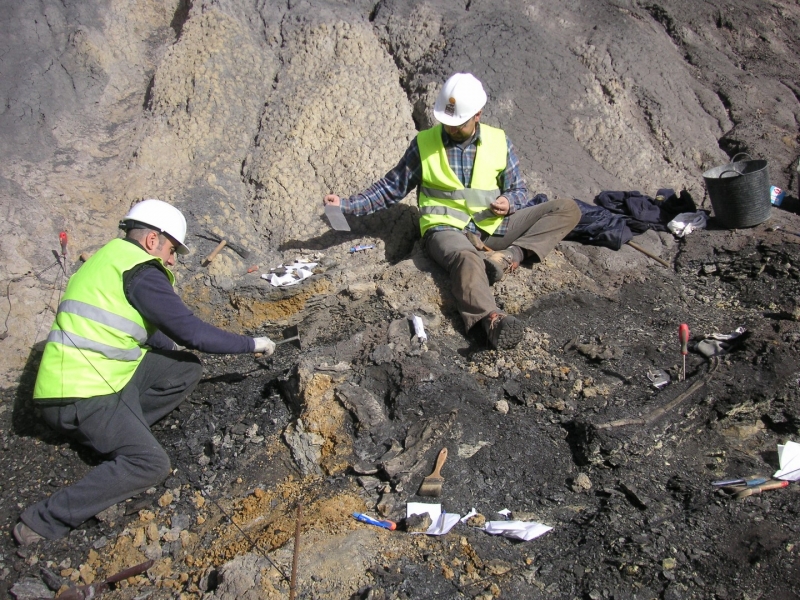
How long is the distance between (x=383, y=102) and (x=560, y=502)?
4.23 m

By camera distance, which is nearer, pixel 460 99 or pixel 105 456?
pixel 105 456

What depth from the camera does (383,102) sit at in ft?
19.8

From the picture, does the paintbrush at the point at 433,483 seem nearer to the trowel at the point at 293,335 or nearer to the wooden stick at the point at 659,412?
A: the wooden stick at the point at 659,412

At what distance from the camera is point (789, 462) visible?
10.6 feet

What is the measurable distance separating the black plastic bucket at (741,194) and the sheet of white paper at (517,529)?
3.70 meters

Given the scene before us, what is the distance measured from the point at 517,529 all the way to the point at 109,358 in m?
2.41

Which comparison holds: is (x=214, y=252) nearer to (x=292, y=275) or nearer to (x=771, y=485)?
(x=292, y=275)

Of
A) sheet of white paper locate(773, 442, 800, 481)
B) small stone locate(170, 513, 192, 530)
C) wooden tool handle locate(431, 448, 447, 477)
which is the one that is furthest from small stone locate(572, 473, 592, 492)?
A: small stone locate(170, 513, 192, 530)

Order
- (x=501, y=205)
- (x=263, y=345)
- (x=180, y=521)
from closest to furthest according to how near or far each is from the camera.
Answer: (x=180, y=521), (x=263, y=345), (x=501, y=205)

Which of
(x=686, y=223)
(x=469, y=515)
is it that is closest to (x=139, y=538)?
(x=469, y=515)

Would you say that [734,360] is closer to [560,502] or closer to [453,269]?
[560,502]

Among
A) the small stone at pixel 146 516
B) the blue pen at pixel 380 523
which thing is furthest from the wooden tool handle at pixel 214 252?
the blue pen at pixel 380 523

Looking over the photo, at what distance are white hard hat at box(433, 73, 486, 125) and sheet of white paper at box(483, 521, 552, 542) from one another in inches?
113

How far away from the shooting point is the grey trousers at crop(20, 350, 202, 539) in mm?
3281
